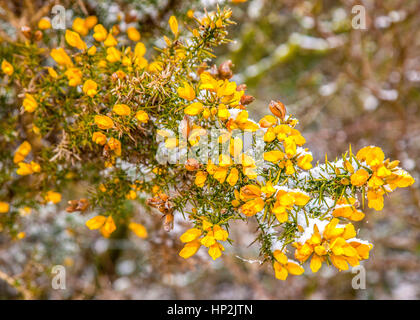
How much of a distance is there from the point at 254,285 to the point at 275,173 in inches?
73.2

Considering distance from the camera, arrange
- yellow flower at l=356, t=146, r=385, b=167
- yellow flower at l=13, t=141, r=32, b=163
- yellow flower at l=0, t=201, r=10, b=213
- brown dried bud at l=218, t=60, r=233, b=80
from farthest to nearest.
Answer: yellow flower at l=0, t=201, r=10, b=213 < yellow flower at l=13, t=141, r=32, b=163 < brown dried bud at l=218, t=60, r=233, b=80 < yellow flower at l=356, t=146, r=385, b=167

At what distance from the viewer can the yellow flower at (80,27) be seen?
121cm

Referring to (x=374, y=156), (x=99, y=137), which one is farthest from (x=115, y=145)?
(x=374, y=156)

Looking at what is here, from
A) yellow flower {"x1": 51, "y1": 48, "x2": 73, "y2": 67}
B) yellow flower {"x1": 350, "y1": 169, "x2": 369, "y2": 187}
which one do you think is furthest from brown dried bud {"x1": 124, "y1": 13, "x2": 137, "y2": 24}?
yellow flower {"x1": 350, "y1": 169, "x2": 369, "y2": 187}

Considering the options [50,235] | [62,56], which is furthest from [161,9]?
[50,235]

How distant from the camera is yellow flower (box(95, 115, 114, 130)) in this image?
76 cm

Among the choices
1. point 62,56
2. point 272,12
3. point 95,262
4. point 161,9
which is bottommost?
point 95,262

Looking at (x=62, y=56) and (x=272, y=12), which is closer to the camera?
(x=62, y=56)

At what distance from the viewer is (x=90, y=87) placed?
87 centimetres

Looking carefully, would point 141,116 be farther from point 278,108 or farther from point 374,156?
point 374,156

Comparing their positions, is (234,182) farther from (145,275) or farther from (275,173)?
(145,275)

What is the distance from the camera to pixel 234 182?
698mm

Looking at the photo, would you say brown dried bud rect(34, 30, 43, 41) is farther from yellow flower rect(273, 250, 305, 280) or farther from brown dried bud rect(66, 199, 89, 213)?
yellow flower rect(273, 250, 305, 280)

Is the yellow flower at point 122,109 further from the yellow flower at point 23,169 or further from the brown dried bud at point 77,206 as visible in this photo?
the yellow flower at point 23,169
